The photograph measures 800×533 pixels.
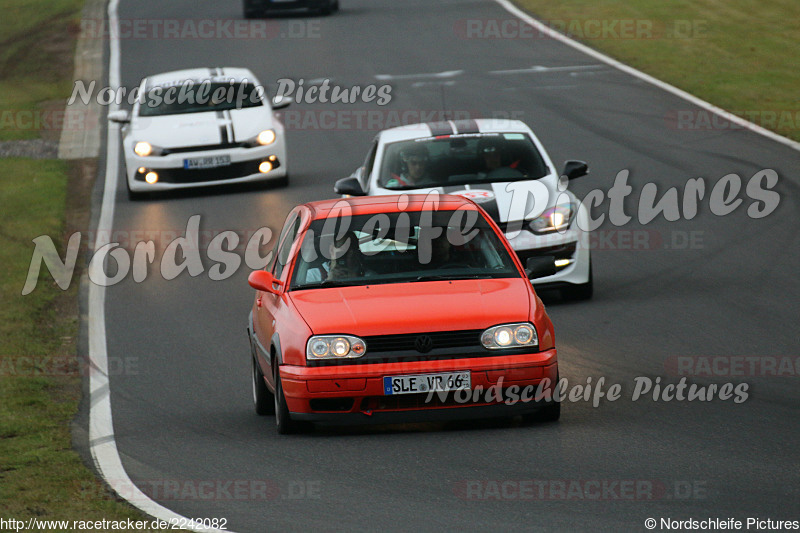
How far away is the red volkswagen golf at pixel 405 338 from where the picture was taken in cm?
869

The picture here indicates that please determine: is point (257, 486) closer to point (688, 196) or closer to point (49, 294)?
point (49, 294)

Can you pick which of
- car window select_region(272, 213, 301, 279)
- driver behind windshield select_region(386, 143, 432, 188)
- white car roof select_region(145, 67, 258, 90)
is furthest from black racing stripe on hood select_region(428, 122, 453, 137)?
white car roof select_region(145, 67, 258, 90)

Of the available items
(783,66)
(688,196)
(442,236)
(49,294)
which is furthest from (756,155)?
(442,236)

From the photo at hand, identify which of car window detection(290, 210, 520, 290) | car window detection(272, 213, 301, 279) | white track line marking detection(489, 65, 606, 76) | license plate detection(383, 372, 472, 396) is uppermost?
car window detection(290, 210, 520, 290)

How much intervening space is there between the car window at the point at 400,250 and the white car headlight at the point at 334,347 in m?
0.74

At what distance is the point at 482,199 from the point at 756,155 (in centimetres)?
907

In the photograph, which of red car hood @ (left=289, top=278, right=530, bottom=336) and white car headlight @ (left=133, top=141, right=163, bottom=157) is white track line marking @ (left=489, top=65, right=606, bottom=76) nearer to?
white car headlight @ (left=133, top=141, right=163, bottom=157)

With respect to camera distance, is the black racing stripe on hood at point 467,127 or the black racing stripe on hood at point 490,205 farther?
the black racing stripe on hood at point 467,127

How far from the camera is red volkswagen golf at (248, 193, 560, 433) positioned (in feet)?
28.5

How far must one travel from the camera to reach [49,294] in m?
15.6

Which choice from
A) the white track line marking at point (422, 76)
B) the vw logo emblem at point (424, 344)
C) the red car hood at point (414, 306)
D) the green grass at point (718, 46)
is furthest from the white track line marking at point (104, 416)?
the green grass at point (718, 46)

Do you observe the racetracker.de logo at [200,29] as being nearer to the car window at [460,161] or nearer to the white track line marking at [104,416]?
the white track line marking at [104,416]

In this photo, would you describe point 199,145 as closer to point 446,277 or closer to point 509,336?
point 446,277

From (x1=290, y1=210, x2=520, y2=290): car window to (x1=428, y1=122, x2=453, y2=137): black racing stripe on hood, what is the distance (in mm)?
4692
